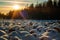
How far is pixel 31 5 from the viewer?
5.80 metres

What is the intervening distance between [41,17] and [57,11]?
1.37 ft

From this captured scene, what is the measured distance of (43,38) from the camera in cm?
318

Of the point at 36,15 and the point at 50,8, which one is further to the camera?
the point at 50,8

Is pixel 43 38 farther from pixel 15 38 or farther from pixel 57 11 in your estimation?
pixel 57 11

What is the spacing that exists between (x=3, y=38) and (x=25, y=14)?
2932 mm

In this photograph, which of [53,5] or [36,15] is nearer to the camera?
[36,15]

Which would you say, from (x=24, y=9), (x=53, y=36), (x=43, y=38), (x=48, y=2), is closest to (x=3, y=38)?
(x=43, y=38)

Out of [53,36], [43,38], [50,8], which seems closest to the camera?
[43,38]

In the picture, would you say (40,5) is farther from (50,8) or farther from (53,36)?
(53,36)

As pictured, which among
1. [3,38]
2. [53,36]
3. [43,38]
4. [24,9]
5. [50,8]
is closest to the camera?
[3,38]

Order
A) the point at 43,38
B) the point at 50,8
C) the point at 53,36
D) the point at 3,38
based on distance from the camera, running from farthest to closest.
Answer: the point at 50,8
the point at 53,36
the point at 43,38
the point at 3,38

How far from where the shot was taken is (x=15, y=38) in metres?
3.07

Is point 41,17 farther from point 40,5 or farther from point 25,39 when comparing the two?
point 25,39

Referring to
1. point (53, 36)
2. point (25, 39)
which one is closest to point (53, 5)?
point (53, 36)
